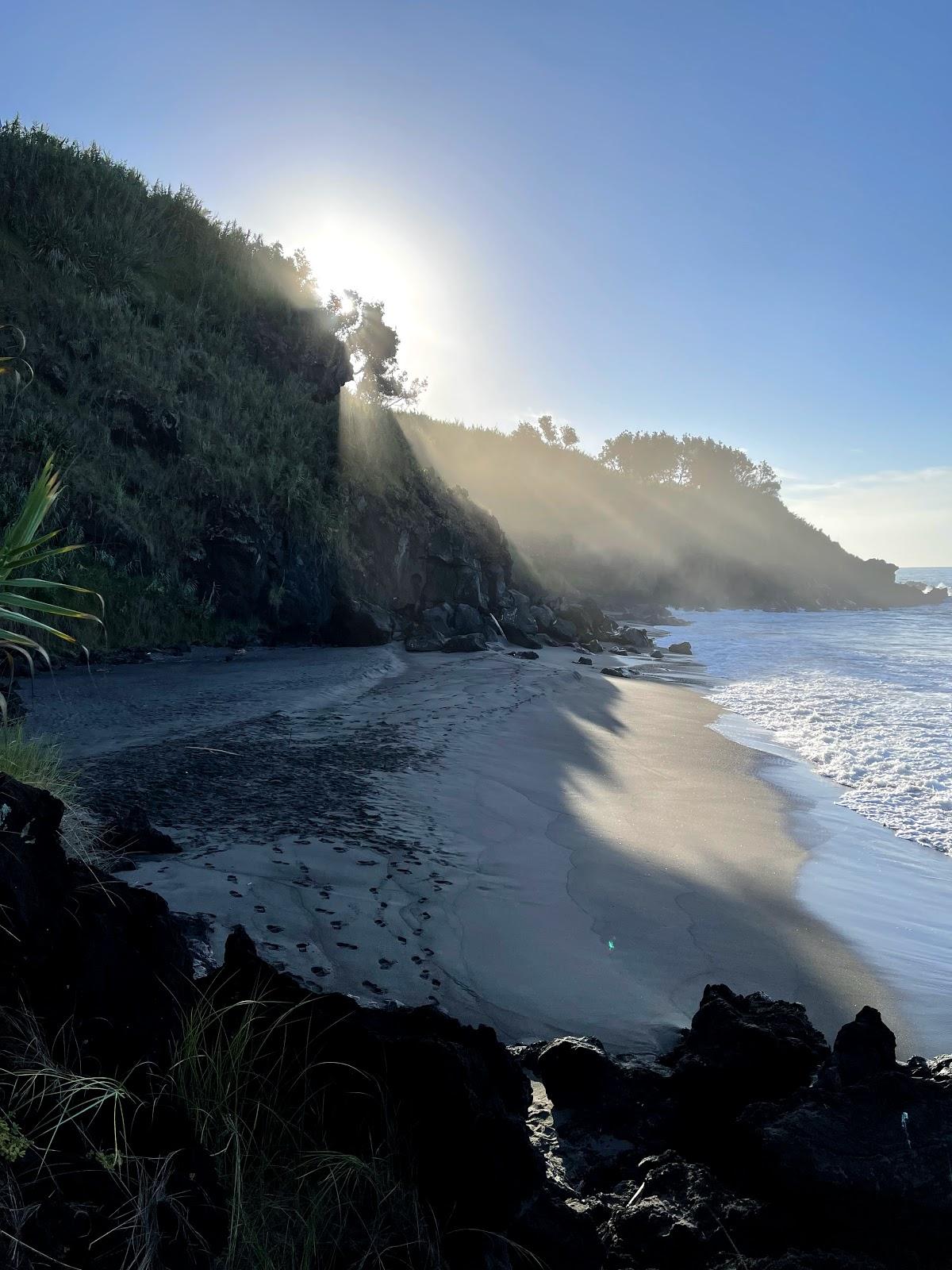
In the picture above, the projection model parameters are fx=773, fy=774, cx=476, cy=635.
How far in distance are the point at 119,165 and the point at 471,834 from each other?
2580 cm

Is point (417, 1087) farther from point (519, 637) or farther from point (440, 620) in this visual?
point (519, 637)

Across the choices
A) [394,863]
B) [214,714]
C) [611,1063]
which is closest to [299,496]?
[214,714]

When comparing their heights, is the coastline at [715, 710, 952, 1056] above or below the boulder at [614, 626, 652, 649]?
below

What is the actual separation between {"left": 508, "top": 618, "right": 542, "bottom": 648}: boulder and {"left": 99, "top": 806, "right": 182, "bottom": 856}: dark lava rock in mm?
15962

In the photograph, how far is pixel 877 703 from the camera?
568 inches

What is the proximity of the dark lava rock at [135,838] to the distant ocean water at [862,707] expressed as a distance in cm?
633

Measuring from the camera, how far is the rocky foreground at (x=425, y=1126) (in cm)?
180

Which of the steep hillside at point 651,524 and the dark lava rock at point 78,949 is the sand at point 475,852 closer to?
the dark lava rock at point 78,949

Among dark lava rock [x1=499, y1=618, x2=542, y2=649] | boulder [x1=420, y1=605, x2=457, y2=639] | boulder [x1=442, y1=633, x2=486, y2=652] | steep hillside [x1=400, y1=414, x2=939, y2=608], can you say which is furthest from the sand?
steep hillside [x1=400, y1=414, x2=939, y2=608]

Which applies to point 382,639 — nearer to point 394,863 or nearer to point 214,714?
point 214,714

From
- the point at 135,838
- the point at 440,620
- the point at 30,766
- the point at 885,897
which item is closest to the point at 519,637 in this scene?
the point at 440,620

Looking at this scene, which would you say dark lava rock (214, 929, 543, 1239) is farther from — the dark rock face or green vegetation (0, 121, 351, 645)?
the dark rock face

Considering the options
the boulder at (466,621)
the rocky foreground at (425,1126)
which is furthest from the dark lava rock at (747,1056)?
the boulder at (466,621)

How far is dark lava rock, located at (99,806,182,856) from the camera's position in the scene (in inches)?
171
